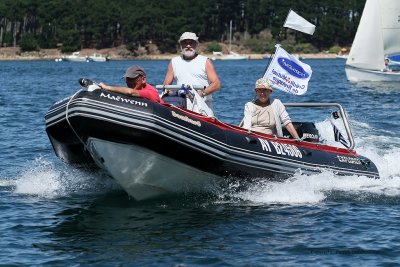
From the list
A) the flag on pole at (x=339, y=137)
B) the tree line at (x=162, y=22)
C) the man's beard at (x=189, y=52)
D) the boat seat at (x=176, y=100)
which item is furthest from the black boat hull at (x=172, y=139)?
the tree line at (x=162, y=22)

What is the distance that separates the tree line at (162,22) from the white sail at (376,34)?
8423 cm

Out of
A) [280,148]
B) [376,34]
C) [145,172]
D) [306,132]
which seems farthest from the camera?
[376,34]

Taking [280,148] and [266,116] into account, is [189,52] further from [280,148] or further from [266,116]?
[280,148]

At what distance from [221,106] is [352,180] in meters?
18.0

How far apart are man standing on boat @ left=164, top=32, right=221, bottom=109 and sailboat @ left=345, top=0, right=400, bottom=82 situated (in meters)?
32.4

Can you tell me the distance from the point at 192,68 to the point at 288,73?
83.1 inches

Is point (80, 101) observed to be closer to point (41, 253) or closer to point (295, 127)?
point (41, 253)

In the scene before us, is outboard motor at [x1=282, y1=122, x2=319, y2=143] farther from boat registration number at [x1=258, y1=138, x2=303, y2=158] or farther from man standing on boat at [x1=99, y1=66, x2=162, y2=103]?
man standing on boat at [x1=99, y1=66, x2=162, y2=103]

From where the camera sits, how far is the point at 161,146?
10961mm

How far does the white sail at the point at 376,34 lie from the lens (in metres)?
43.9

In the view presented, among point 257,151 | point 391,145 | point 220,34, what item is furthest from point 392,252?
point 220,34

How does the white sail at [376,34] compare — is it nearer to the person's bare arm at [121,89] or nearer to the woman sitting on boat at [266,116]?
the woman sitting on boat at [266,116]

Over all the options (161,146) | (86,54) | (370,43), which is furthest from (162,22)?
(161,146)

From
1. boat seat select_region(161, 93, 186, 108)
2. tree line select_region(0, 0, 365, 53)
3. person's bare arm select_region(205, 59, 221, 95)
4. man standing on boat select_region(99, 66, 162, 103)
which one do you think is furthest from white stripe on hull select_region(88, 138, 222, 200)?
tree line select_region(0, 0, 365, 53)
